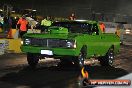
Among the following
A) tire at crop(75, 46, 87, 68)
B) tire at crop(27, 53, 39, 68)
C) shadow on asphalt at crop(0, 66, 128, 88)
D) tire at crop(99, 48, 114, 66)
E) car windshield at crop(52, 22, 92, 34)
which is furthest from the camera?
tire at crop(99, 48, 114, 66)

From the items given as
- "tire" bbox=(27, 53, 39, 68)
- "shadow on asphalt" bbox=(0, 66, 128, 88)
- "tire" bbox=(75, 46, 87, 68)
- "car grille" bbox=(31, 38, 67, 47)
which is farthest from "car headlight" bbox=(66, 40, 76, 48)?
"tire" bbox=(27, 53, 39, 68)

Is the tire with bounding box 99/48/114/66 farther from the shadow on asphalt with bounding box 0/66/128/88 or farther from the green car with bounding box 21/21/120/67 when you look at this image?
the shadow on asphalt with bounding box 0/66/128/88

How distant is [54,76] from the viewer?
12.0 meters

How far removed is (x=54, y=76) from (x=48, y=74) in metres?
0.45

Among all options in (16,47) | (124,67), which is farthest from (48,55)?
(16,47)

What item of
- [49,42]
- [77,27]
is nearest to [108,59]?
[77,27]

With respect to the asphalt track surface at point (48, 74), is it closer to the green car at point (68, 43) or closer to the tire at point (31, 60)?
the tire at point (31, 60)

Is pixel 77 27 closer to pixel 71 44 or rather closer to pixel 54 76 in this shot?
pixel 71 44

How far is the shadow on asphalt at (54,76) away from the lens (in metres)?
10.4

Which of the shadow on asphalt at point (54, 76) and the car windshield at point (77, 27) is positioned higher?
the car windshield at point (77, 27)

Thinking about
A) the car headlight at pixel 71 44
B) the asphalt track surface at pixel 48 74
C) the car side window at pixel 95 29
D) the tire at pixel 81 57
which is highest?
the car side window at pixel 95 29

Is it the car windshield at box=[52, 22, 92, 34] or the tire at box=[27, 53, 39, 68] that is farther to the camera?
the car windshield at box=[52, 22, 92, 34]

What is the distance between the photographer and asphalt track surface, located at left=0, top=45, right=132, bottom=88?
10273mm

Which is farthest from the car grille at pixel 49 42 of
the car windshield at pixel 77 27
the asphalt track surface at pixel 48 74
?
the car windshield at pixel 77 27
